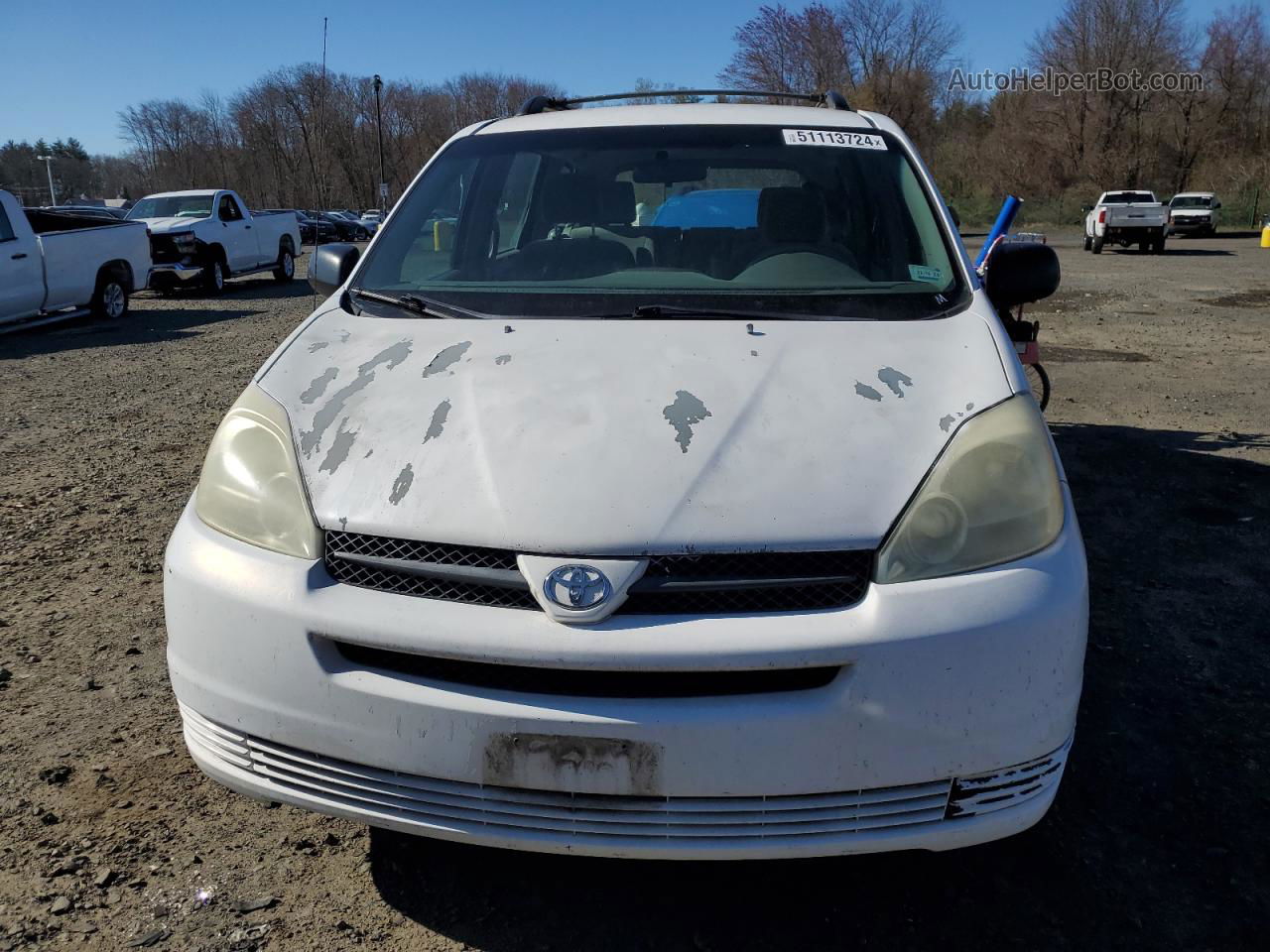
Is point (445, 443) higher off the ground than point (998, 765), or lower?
higher

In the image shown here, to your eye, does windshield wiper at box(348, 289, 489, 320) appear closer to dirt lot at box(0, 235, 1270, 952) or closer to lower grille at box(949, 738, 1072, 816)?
dirt lot at box(0, 235, 1270, 952)

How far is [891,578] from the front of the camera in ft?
6.32

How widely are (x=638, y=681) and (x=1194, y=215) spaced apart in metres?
41.6

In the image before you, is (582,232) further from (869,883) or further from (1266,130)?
(1266,130)

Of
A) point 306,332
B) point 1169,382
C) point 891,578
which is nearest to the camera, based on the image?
point 891,578

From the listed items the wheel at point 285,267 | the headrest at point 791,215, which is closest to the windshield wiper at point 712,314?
the headrest at point 791,215

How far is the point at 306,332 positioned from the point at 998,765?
204 cm

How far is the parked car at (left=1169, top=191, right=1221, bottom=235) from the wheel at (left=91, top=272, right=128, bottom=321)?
3499cm

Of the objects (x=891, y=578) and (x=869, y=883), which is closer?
(x=891, y=578)

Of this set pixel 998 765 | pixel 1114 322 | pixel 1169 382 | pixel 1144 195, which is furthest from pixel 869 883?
pixel 1144 195

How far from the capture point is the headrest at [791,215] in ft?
10.5

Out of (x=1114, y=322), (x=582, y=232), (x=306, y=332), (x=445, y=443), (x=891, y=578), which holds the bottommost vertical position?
(x=1114, y=322)

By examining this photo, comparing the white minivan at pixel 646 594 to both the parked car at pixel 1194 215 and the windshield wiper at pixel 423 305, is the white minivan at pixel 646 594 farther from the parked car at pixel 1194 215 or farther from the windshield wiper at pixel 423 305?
the parked car at pixel 1194 215

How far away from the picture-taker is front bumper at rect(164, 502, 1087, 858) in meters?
1.84
